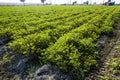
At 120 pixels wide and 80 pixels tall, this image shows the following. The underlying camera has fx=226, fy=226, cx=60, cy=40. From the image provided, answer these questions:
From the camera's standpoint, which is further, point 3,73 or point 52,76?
point 3,73

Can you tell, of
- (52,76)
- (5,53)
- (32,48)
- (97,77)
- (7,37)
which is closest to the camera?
(52,76)

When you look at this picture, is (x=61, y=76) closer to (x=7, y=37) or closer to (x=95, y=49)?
(x=95, y=49)

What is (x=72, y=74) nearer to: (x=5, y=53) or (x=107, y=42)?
(x=5, y=53)

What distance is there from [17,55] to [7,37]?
2.65 m

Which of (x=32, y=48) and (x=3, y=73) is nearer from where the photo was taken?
(x=3, y=73)

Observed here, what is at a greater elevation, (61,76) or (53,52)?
(53,52)

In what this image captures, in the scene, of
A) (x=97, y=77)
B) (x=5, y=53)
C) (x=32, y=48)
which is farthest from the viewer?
(x=5, y=53)

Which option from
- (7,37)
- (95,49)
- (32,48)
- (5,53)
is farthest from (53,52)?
(7,37)

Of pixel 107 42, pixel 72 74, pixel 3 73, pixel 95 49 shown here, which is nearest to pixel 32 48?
pixel 3 73

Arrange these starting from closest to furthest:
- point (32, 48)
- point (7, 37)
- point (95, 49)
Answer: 1. point (32, 48)
2. point (95, 49)
3. point (7, 37)

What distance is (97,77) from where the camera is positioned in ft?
19.9

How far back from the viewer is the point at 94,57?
728 centimetres

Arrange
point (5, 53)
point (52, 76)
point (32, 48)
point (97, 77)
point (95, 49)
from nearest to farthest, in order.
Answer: point (52, 76)
point (97, 77)
point (32, 48)
point (5, 53)
point (95, 49)

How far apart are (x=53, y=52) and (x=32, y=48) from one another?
0.71m
